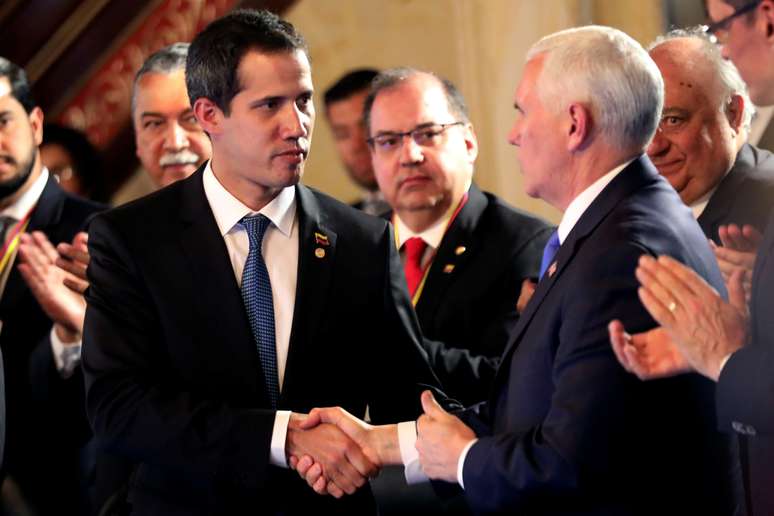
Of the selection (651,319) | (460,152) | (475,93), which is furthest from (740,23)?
(475,93)

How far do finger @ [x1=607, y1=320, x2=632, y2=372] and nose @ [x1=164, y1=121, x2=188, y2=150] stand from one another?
2.18 meters

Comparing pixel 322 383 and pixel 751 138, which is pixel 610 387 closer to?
pixel 322 383

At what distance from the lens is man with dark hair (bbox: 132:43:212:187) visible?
4.18m

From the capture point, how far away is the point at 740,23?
8.59ft

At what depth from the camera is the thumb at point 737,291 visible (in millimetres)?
2492

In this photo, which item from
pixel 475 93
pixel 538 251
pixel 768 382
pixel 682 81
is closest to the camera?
pixel 768 382

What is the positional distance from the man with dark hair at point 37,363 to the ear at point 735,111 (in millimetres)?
1927

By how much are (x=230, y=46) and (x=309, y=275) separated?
555 millimetres

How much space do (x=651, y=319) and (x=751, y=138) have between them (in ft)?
8.45

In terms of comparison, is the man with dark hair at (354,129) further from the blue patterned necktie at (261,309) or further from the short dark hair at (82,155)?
the blue patterned necktie at (261,309)

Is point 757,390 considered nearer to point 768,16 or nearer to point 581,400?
point 581,400

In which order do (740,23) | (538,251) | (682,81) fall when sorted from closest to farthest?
(740,23), (682,81), (538,251)

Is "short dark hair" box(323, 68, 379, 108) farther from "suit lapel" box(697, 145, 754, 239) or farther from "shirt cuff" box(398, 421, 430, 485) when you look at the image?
"shirt cuff" box(398, 421, 430, 485)

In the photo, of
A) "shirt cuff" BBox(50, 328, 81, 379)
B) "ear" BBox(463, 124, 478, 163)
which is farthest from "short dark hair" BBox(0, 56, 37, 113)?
"ear" BBox(463, 124, 478, 163)
